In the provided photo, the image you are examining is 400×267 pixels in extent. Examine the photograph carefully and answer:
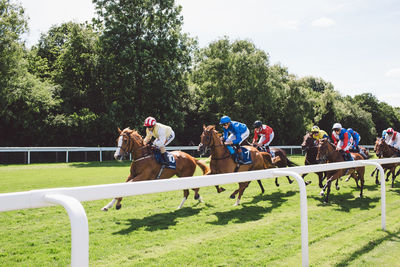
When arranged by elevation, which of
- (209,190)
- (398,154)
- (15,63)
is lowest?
(209,190)

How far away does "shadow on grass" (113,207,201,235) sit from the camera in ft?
14.7

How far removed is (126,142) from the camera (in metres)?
5.93

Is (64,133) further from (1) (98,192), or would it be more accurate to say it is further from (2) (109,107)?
(1) (98,192)

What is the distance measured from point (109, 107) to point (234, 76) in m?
14.0

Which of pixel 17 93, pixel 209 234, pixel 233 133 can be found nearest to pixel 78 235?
pixel 209 234

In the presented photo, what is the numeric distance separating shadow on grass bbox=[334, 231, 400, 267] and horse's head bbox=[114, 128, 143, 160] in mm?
3981

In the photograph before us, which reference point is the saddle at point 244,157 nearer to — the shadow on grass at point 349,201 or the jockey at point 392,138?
the shadow on grass at point 349,201

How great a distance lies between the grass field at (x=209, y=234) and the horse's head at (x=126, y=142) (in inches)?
39.7

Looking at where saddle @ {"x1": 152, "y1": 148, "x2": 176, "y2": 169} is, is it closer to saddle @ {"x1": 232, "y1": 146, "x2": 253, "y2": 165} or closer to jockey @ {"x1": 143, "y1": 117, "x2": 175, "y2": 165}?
jockey @ {"x1": 143, "y1": 117, "x2": 175, "y2": 165}

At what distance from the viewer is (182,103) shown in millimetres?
26625

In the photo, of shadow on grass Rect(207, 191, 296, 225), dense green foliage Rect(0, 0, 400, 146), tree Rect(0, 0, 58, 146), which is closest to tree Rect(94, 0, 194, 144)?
dense green foliage Rect(0, 0, 400, 146)

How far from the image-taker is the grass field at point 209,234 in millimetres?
3193

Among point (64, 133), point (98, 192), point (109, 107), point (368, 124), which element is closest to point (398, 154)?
point (98, 192)

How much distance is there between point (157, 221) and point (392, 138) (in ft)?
30.3
